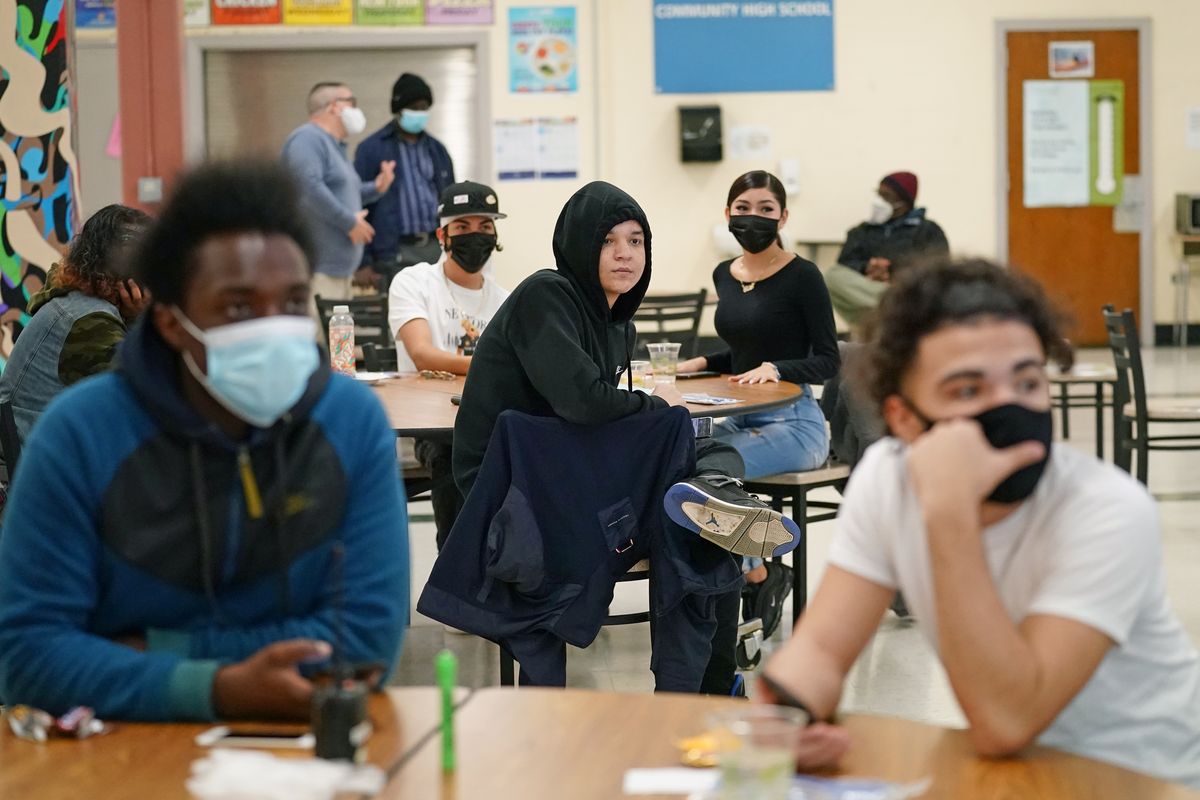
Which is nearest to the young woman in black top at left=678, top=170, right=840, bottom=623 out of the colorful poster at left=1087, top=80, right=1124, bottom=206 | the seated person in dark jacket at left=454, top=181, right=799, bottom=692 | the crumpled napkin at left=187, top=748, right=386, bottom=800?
the seated person in dark jacket at left=454, top=181, right=799, bottom=692

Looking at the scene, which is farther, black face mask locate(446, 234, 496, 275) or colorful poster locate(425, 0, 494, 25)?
colorful poster locate(425, 0, 494, 25)

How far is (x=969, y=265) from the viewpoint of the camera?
148 cm

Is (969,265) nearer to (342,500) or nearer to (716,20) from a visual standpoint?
(342,500)

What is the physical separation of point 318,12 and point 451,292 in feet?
20.7

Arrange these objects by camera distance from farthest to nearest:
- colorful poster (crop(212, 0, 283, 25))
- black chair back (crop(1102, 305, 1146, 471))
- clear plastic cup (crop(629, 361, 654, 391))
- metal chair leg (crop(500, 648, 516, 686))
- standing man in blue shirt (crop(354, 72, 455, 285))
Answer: colorful poster (crop(212, 0, 283, 25)) < standing man in blue shirt (crop(354, 72, 455, 285)) < black chair back (crop(1102, 305, 1146, 471)) < clear plastic cup (crop(629, 361, 654, 391)) < metal chair leg (crop(500, 648, 516, 686))

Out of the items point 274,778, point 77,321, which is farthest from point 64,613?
point 77,321

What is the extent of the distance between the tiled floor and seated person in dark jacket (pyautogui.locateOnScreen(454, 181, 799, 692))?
1.85 ft

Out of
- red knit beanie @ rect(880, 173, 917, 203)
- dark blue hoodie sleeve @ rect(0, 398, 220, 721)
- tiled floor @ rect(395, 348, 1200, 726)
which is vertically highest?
red knit beanie @ rect(880, 173, 917, 203)

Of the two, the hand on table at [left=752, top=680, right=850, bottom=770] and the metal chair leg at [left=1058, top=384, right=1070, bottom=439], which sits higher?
the hand on table at [left=752, top=680, right=850, bottom=770]

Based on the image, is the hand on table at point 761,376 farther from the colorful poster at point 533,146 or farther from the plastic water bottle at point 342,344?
the colorful poster at point 533,146

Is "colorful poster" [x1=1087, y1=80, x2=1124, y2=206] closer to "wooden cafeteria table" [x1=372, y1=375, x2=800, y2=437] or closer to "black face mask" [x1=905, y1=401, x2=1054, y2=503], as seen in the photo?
"wooden cafeteria table" [x1=372, y1=375, x2=800, y2=437]

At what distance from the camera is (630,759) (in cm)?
130

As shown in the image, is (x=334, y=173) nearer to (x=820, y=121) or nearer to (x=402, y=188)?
(x=402, y=188)

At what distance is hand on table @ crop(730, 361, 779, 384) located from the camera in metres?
4.22
